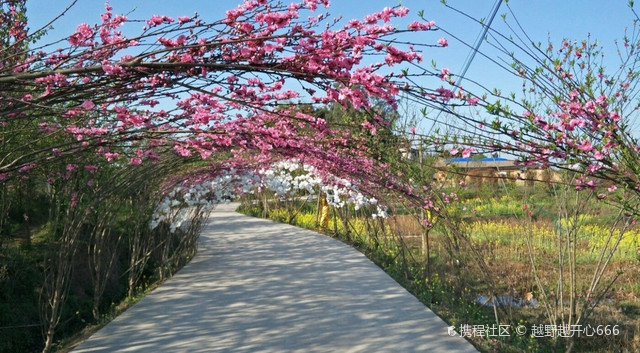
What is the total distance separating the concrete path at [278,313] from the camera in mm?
5047

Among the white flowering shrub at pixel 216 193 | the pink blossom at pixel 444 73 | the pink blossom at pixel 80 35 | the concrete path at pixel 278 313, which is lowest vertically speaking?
the concrete path at pixel 278 313

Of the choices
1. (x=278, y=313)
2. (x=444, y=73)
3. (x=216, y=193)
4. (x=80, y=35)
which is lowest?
(x=278, y=313)

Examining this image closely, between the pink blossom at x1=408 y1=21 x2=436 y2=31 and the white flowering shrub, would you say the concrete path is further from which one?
the pink blossom at x1=408 y1=21 x2=436 y2=31

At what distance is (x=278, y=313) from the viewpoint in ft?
20.4

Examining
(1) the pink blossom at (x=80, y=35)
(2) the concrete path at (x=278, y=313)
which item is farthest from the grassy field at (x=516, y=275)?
(1) the pink blossom at (x=80, y=35)

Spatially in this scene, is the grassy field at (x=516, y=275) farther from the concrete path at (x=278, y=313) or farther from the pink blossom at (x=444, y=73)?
the pink blossom at (x=444, y=73)

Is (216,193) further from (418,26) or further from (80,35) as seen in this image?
(418,26)

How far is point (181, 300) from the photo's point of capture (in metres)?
7.02

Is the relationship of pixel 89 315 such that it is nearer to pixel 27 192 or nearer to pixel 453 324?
pixel 27 192

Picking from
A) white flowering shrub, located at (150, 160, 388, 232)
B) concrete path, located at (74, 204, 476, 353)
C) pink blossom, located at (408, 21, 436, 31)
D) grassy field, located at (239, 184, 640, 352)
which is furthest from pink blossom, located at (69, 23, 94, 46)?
white flowering shrub, located at (150, 160, 388, 232)

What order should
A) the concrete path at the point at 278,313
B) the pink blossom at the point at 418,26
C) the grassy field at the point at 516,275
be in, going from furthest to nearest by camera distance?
1. the grassy field at the point at 516,275
2. the concrete path at the point at 278,313
3. the pink blossom at the point at 418,26

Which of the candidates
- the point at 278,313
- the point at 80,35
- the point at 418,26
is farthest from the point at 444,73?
the point at 278,313

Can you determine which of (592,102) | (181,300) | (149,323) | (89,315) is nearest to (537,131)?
(592,102)

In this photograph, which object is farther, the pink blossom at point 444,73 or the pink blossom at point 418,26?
the pink blossom at point 444,73
